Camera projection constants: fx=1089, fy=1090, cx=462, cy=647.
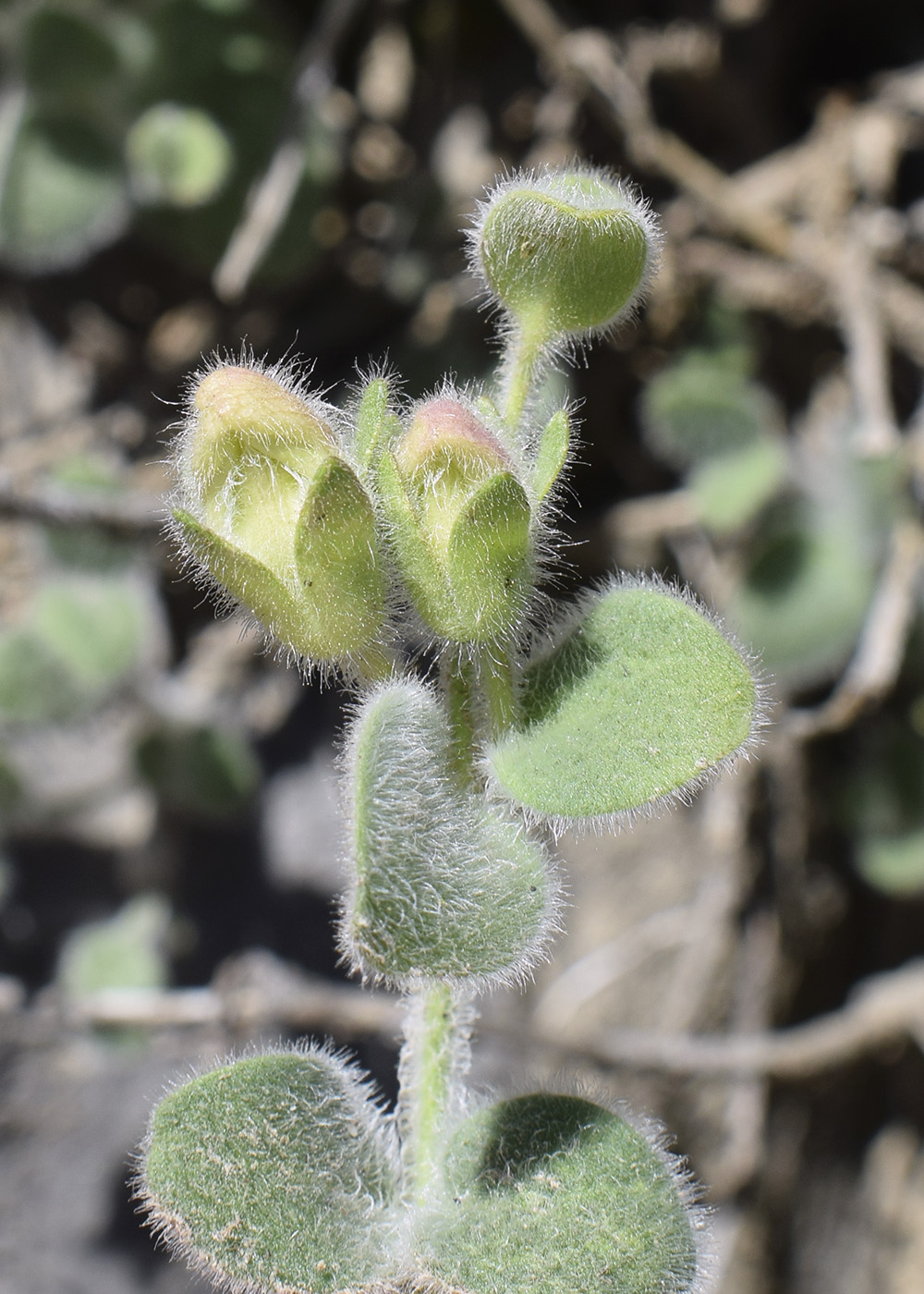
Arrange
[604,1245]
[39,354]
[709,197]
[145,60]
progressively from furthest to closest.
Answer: [39,354]
[709,197]
[145,60]
[604,1245]

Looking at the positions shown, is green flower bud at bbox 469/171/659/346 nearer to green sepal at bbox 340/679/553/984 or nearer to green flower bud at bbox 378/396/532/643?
green flower bud at bbox 378/396/532/643

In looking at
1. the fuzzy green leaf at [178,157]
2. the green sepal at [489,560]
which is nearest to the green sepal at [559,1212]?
the green sepal at [489,560]

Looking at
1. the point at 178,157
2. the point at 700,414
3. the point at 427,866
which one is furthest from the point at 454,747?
the point at 178,157

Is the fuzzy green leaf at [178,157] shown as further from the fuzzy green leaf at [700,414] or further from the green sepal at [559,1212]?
the green sepal at [559,1212]

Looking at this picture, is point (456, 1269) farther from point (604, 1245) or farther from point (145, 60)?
point (145, 60)

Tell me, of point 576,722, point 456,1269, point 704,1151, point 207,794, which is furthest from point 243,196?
point 704,1151

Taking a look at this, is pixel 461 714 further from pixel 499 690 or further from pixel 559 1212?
pixel 559 1212
